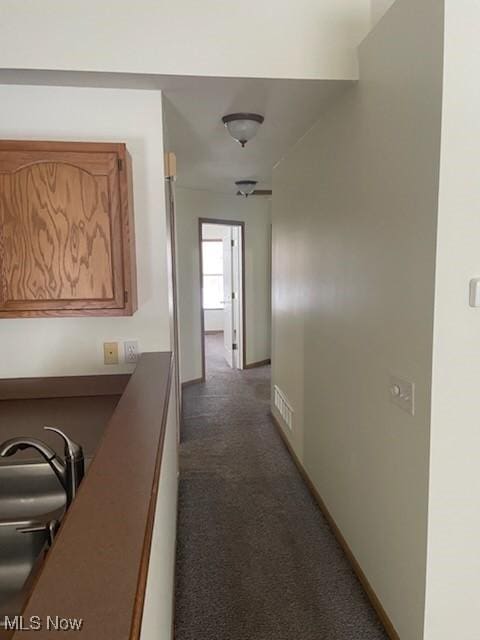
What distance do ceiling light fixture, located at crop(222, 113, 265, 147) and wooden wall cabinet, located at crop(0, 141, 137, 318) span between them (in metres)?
0.85

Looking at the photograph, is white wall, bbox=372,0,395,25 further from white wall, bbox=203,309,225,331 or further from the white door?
white wall, bbox=203,309,225,331

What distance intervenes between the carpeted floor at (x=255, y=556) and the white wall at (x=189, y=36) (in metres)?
2.34

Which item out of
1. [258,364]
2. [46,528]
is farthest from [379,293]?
[258,364]

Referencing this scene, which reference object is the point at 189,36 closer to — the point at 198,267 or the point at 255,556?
the point at 255,556

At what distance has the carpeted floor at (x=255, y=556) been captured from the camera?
190cm

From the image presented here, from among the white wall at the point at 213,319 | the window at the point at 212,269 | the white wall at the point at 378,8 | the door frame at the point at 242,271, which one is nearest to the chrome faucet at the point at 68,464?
the white wall at the point at 378,8

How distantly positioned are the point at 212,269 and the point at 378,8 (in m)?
7.32

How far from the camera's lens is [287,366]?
3588 millimetres

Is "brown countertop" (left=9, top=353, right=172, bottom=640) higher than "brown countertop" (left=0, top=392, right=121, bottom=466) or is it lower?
higher

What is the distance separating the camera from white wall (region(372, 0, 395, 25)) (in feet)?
6.16

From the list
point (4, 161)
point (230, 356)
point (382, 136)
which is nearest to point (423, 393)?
point (382, 136)

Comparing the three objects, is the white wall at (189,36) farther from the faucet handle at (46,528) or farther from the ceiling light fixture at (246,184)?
the ceiling light fixture at (246,184)

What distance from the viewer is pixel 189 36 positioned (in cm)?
190

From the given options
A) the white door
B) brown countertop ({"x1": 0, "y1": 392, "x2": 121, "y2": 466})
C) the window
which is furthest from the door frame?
brown countertop ({"x1": 0, "y1": 392, "x2": 121, "y2": 466})
